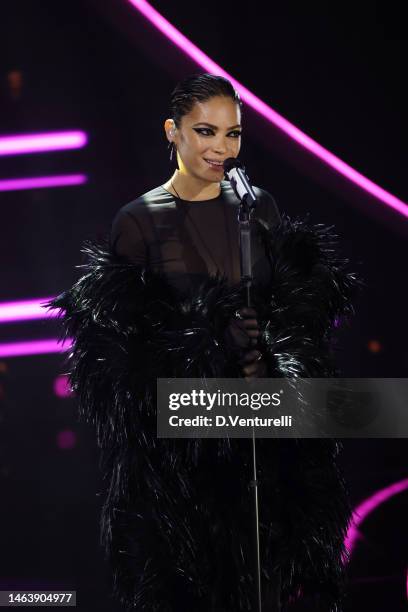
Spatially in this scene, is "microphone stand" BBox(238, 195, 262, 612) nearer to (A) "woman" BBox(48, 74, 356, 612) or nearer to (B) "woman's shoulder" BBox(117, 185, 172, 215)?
(A) "woman" BBox(48, 74, 356, 612)

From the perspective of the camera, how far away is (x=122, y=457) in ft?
5.02

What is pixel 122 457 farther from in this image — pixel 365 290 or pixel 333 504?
pixel 365 290

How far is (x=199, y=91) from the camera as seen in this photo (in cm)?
166

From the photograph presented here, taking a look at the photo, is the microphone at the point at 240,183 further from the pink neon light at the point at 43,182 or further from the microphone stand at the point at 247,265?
the pink neon light at the point at 43,182

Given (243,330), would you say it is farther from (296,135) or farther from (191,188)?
(296,135)

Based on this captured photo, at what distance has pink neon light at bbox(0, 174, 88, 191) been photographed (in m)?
2.17

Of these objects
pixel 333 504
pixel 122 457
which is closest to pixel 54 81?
pixel 122 457

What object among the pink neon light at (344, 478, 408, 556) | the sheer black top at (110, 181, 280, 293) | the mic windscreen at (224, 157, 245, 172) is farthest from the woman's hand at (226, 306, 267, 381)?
the pink neon light at (344, 478, 408, 556)

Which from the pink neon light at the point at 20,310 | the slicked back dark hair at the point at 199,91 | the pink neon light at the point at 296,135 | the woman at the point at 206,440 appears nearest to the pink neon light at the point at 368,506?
the woman at the point at 206,440

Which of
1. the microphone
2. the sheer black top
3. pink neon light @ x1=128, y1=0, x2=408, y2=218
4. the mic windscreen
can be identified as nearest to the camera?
the microphone

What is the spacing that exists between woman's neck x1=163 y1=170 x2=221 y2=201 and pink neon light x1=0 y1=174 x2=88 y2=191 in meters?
0.54

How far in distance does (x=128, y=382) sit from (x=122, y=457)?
0.47 feet

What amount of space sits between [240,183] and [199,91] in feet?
1.16

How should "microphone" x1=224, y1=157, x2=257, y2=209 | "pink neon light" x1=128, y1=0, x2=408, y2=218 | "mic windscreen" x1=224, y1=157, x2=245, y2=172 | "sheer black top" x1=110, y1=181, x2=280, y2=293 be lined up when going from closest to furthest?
"microphone" x1=224, y1=157, x2=257, y2=209
"mic windscreen" x1=224, y1=157, x2=245, y2=172
"sheer black top" x1=110, y1=181, x2=280, y2=293
"pink neon light" x1=128, y1=0, x2=408, y2=218
